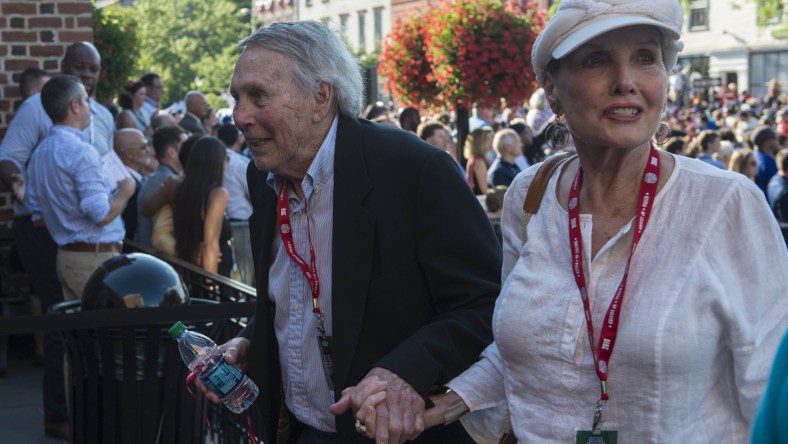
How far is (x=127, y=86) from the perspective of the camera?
50.0 ft

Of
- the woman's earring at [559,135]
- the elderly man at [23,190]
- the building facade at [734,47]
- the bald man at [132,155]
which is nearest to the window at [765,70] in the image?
the building facade at [734,47]

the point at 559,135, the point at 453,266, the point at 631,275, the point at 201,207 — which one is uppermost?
the point at 559,135

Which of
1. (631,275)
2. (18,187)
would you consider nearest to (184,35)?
(18,187)

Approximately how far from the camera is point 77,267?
7293 millimetres

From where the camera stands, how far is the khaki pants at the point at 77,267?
7285 mm

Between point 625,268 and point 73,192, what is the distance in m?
5.43

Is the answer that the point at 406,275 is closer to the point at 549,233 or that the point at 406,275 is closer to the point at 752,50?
the point at 549,233

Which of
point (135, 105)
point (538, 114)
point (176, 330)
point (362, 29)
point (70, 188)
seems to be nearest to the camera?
point (176, 330)

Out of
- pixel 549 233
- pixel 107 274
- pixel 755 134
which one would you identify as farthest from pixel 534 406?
pixel 755 134

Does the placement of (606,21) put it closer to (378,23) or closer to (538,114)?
(538,114)

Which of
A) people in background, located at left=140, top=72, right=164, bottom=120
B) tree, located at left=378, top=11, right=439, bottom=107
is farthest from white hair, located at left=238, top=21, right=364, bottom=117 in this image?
tree, located at left=378, top=11, right=439, bottom=107

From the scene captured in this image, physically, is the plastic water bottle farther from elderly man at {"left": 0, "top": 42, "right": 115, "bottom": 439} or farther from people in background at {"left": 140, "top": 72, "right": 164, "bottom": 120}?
people in background at {"left": 140, "top": 72, "right": 164, "bottom": 120}

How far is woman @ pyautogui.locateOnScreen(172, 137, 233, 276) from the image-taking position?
768cm

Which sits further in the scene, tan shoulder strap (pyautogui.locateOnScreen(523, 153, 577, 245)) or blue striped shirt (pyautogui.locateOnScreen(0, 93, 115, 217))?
blue striped shirt (pyautogui.locateOnScreen(0, 93, 115, 217))
